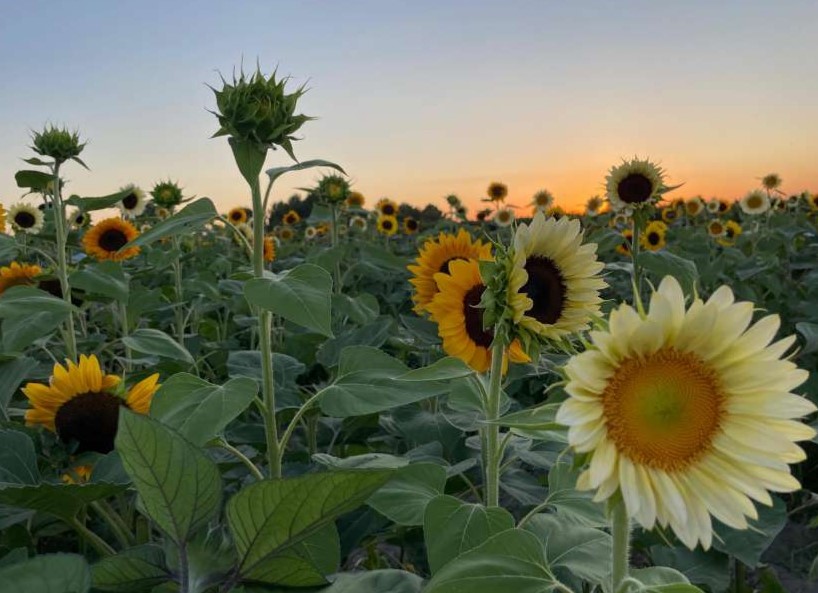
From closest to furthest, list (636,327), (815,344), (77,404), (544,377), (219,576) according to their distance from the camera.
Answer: (636,327)
(219,576)
(77,404)
(815,344)
(544,377)

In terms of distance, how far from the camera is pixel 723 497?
715mm

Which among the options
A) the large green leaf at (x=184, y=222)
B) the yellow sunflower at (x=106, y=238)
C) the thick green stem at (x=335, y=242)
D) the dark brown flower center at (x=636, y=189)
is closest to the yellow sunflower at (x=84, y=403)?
the large green leaf at (x=184, y=222)

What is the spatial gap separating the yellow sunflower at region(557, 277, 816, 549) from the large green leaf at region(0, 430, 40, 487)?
81 cm

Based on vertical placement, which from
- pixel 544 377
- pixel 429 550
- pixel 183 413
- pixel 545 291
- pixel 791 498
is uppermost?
pixel 545 291

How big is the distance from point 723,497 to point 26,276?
7.70ft

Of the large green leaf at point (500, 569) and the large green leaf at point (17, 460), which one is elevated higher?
the large green leaf at point (500, 569)

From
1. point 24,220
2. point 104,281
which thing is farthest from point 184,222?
point 24,220

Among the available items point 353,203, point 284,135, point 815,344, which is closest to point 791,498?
point 815,344

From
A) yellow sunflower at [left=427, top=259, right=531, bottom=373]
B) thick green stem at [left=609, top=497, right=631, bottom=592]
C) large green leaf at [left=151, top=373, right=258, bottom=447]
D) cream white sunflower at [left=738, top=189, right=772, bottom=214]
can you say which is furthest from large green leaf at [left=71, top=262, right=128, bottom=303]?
cream white sunflower at [left=738, top=189, right=772, bottom=214]

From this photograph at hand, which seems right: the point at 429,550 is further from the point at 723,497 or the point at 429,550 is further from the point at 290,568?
the point at 723,497

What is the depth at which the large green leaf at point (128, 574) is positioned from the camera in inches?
32.0

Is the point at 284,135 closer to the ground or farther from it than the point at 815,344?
farther from it

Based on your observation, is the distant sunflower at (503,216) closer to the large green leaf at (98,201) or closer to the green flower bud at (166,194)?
the green flower bud at (166,194)

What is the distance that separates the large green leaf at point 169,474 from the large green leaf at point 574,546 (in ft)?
1.25
